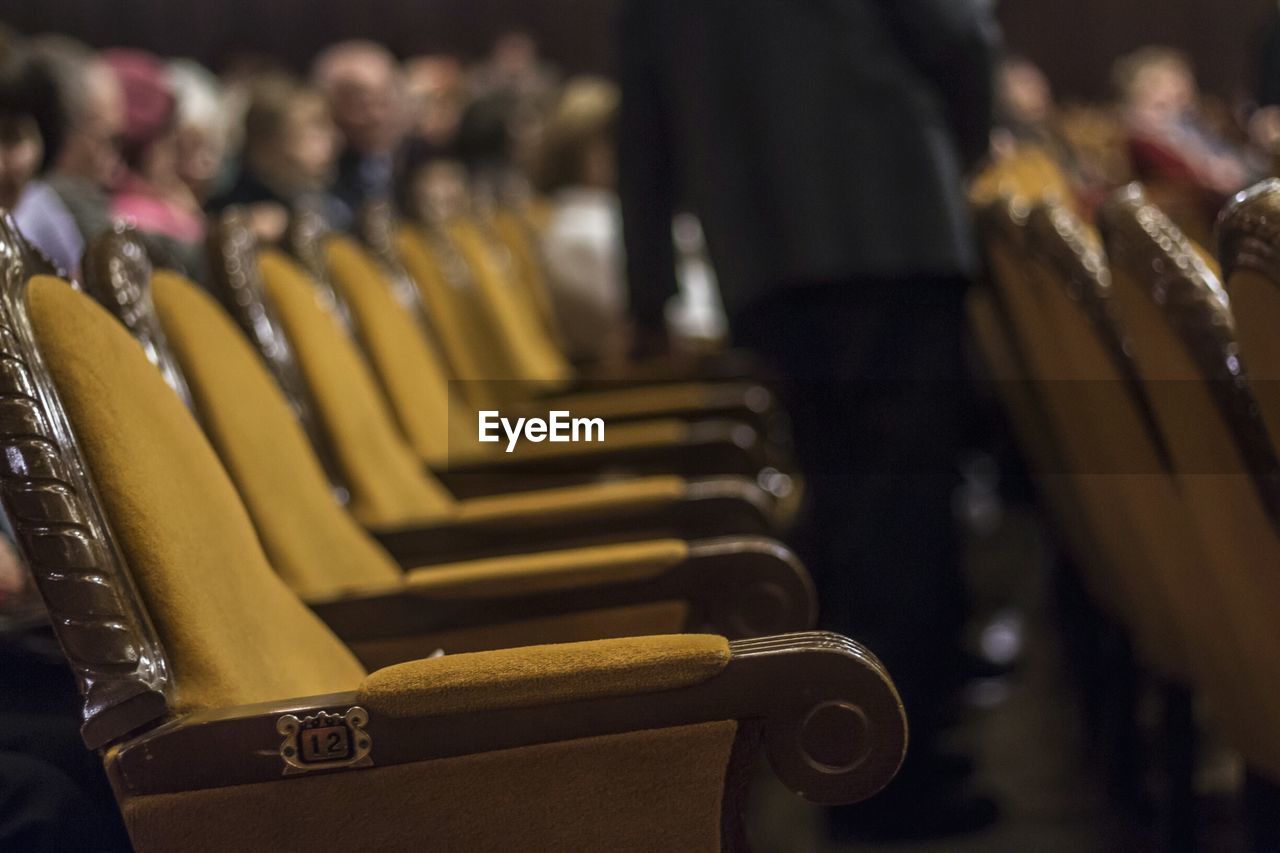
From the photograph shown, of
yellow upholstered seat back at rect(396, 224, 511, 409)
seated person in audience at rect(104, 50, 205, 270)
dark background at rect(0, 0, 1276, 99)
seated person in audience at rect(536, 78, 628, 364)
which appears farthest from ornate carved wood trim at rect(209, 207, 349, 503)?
dark background at rect(0, 0, 1276, 99)

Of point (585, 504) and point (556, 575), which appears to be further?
point (585, 504)

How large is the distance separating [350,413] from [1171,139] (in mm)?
3398

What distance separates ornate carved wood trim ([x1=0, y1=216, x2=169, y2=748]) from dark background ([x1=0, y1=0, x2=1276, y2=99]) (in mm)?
7181

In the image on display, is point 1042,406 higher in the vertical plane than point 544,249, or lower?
lower

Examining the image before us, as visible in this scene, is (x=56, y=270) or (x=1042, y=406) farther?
(x=1042, y=406)

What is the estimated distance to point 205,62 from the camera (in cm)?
846

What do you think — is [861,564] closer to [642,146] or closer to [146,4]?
[642,146]

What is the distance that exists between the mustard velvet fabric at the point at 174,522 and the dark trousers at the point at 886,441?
3.53 ft

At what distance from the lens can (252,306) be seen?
166 cm

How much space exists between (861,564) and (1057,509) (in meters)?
0.32

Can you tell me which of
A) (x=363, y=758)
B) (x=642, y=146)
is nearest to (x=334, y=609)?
(x=363, y=758)

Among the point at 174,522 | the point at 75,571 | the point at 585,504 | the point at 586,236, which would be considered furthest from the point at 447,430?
the point at 75,571

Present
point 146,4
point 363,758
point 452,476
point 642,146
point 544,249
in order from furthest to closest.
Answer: point 146,4, point 544,249, point 642,146, point 452,476, point 363,758

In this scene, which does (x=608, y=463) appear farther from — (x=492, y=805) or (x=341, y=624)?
(x=492, y=805)
